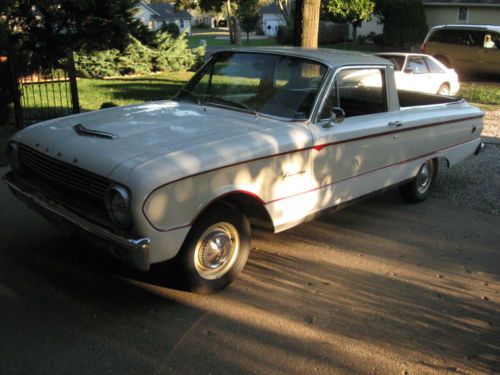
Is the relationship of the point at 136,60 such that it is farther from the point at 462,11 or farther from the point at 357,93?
the point at 462,11

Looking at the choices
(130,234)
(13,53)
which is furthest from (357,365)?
(13,53)

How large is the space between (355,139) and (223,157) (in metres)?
1.55

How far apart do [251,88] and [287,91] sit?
13.7 inches

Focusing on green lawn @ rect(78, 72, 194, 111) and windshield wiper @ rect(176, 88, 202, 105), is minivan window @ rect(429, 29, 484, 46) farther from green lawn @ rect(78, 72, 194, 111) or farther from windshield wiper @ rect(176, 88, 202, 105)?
windshield wiper @ rect(176, 88, 202, 105)

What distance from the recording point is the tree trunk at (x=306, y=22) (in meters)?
9.28

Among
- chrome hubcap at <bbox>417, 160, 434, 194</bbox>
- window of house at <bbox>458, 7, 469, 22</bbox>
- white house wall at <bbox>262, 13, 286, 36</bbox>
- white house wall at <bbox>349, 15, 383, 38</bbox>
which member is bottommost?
chrome hubcap at <bbox>417, 160, 434, 194</bbox>

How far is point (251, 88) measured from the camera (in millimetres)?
4559

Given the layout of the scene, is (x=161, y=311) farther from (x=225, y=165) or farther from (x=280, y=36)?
(x=280, y=36)

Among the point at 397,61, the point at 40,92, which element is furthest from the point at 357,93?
the point at 397,61

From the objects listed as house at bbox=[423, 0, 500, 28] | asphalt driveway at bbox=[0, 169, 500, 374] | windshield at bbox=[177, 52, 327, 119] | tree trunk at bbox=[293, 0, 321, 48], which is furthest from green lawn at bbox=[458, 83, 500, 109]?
house at bbox=[423, 0, 500, 28]

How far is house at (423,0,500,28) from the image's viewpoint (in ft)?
93.1

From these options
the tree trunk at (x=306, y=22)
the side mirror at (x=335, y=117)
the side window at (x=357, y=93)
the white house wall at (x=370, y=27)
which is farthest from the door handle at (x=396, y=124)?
the white house wall at (x=370, y=27)

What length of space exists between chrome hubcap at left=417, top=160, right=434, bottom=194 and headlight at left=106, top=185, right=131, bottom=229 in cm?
378

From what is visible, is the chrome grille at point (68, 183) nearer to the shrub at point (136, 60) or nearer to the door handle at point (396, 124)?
the door handle at point (396, 124)
